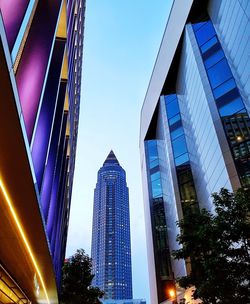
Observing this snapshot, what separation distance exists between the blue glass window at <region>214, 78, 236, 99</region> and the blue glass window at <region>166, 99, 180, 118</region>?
34.4ft

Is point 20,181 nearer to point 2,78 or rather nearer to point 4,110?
point 4,110

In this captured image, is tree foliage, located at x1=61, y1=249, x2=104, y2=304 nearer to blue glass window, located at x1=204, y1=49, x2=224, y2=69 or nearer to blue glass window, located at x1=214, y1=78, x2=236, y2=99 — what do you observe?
blue glass window, located at x1=214, y1=78, x2=236, y2=99

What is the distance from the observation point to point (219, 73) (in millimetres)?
23969

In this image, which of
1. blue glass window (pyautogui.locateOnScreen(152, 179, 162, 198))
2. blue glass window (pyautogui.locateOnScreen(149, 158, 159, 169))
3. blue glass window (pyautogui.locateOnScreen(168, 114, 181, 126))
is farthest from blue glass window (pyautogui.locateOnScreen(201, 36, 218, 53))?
blue glass window (pyautogui.locateOnScreen(152, 179, 162, 198))

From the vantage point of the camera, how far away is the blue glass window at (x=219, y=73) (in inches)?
→ 920

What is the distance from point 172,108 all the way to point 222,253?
2501 cm

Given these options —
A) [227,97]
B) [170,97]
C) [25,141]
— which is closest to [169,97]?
[170,97]

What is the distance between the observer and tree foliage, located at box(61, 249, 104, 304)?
22031mm

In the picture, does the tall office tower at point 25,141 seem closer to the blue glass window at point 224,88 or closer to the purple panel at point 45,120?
the purple panel at point 45,120

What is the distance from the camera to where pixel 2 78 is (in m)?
3.84

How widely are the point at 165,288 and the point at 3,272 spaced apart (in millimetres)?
26962

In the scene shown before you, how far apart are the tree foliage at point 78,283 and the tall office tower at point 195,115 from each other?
22.1ft

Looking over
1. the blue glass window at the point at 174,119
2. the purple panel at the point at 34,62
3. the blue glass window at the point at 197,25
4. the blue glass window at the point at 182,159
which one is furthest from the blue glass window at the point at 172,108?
the purple panel at the point at 34,62

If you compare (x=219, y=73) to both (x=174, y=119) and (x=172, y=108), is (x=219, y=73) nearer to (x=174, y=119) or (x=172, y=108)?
(x=174, y=119)
